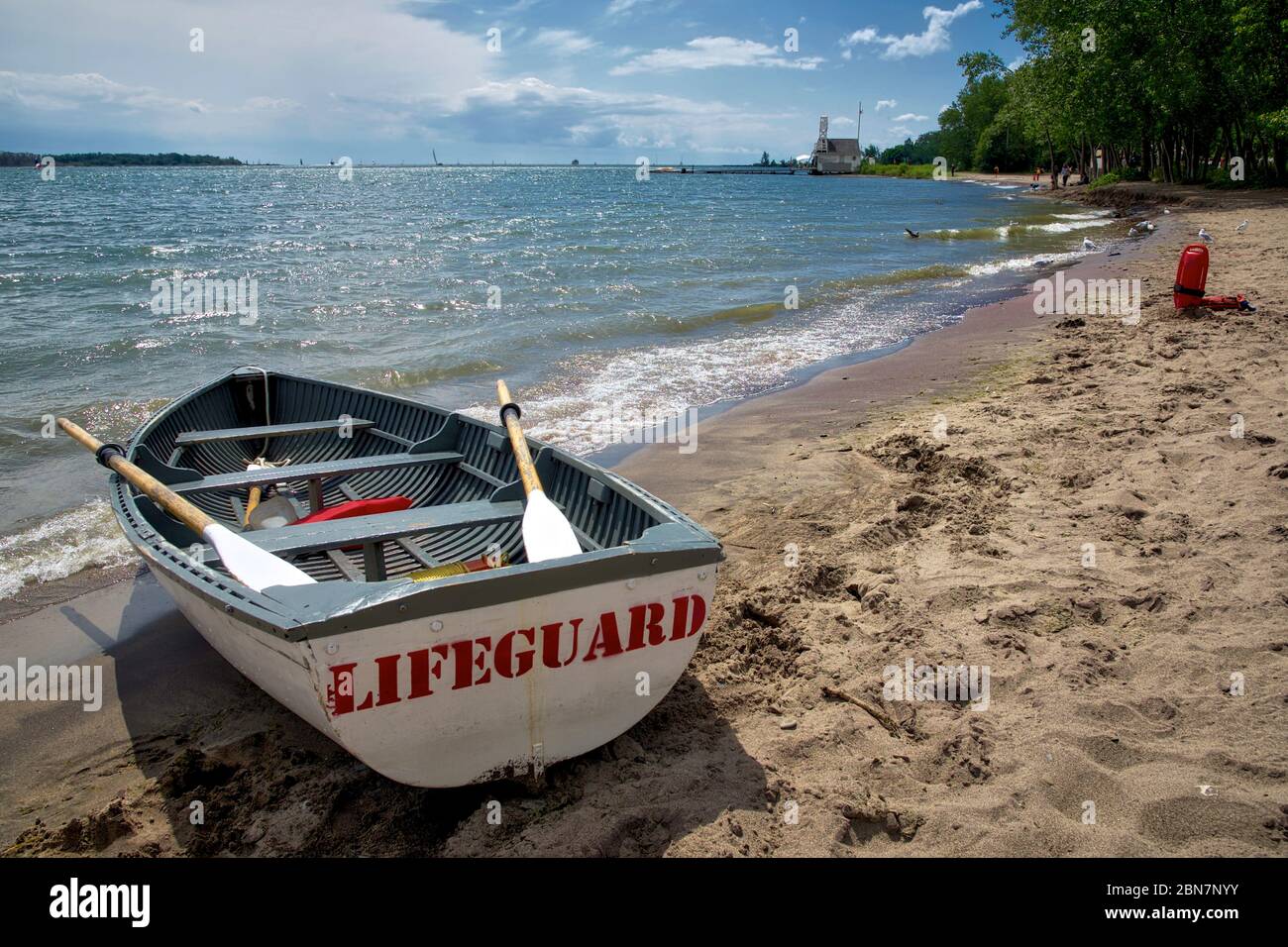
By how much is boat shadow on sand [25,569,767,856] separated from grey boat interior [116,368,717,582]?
3.10 feet

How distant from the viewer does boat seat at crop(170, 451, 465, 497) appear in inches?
225

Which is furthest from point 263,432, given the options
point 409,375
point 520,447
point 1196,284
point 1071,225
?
point 1071,225

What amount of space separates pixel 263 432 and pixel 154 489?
8.11 feet

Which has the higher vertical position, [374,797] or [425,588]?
[425,588]

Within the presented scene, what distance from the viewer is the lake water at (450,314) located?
9961 mm

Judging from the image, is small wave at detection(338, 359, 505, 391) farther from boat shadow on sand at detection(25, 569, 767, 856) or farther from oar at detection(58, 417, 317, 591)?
boat shadow on sand at detection(25, 569, 767, 856)

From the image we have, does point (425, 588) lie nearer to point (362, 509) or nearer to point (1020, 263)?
point (362, 509)

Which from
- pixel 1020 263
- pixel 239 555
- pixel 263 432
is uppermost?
pixel 1020 263

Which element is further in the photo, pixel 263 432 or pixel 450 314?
pixel 450 314

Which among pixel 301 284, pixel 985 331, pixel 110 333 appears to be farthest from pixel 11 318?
pixel 985 331

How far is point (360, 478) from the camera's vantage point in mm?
6949

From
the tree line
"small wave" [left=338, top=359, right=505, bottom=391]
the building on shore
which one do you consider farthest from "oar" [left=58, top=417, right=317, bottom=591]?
the building on shore
